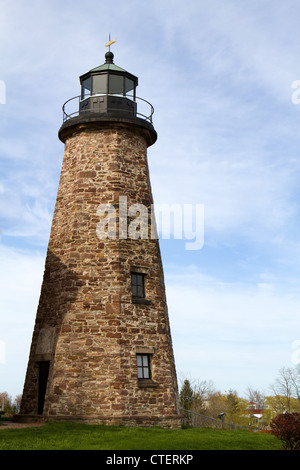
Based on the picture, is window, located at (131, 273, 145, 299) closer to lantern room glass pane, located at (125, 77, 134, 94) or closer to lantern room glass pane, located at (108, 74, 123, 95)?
lantern room glass pane, located at (108, 74, 123, 95)

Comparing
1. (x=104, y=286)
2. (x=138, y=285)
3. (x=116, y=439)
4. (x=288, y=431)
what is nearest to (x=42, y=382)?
(x=104, y=286)

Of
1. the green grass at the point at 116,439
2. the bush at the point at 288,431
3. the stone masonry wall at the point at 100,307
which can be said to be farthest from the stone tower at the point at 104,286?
the bush at the point at 288,431

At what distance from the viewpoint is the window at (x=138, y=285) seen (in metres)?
18.3

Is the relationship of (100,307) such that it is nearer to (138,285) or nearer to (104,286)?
(104,286)

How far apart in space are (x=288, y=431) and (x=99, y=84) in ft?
46.7

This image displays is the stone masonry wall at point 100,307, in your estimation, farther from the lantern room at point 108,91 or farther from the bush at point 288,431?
the bush at point 288,431

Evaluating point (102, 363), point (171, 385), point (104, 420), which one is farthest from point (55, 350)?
point (171, 385)

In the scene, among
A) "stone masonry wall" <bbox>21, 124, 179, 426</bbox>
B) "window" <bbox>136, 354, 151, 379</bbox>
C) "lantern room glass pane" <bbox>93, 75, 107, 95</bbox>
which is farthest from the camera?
"lantern room glass pane" <bbox>93, 75, 107, 95</bbox>

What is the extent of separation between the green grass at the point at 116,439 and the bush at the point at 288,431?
11.7 inches

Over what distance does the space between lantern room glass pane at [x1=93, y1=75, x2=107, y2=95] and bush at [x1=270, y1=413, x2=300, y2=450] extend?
13.5m

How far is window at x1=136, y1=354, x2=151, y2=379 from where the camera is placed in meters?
17.5

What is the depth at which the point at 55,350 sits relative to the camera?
17.3m

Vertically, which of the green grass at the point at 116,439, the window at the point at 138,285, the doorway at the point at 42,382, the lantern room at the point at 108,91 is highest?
the lantern room at the point at 108,91

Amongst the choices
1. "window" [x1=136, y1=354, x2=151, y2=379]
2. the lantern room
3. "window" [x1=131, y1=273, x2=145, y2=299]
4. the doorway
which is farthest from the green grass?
the lantern room
